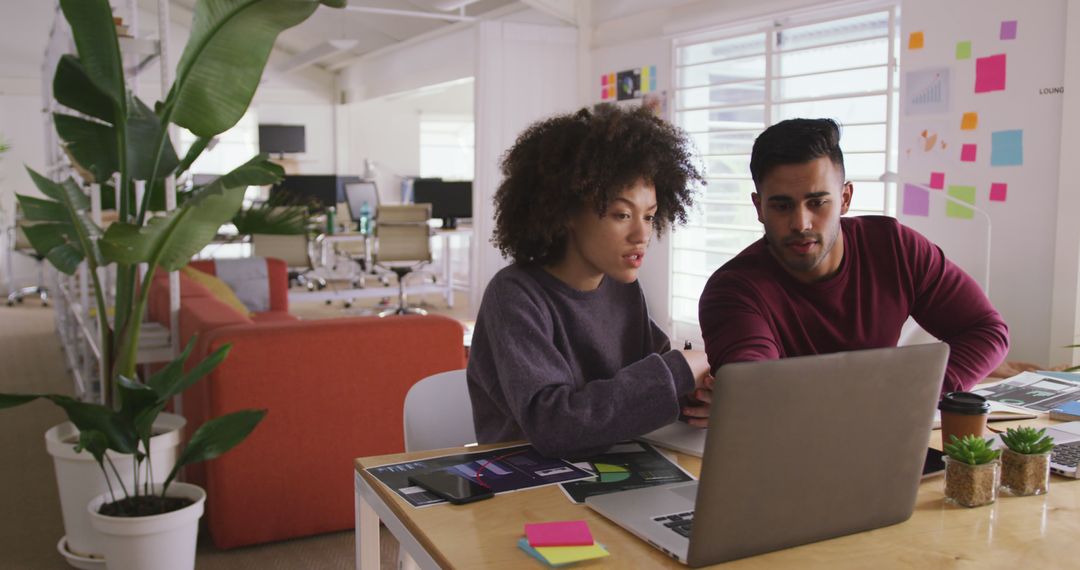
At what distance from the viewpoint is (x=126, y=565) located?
2561 mm

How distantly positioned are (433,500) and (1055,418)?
1.26 m

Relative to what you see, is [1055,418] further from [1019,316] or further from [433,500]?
[1019,316]

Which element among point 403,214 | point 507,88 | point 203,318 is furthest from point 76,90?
point 403,214

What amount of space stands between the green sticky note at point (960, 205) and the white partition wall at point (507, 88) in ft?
10.0

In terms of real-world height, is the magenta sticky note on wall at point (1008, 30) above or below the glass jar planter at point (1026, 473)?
above

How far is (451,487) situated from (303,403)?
1.81 metres

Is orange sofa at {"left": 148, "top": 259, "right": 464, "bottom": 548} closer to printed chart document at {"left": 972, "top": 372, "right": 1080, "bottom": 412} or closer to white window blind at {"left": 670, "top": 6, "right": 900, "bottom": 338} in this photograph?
printed chart document at {"left": 972, "top": 372, "right": 1080, "bottom": 412}

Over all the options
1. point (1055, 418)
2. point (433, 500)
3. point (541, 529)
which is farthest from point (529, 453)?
point (1055, 418)

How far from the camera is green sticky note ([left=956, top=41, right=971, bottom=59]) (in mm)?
4336

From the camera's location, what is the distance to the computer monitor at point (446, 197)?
29.8ft

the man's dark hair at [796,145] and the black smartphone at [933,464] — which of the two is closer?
the black smartphone at [933,464]

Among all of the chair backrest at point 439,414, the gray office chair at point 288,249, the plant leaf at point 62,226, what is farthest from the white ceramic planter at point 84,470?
the gray office chair at point 288,249

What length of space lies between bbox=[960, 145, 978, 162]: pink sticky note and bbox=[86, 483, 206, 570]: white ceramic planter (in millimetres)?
3562

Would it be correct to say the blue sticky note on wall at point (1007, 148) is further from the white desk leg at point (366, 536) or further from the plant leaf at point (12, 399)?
the plant leaf at point (12, 399)
